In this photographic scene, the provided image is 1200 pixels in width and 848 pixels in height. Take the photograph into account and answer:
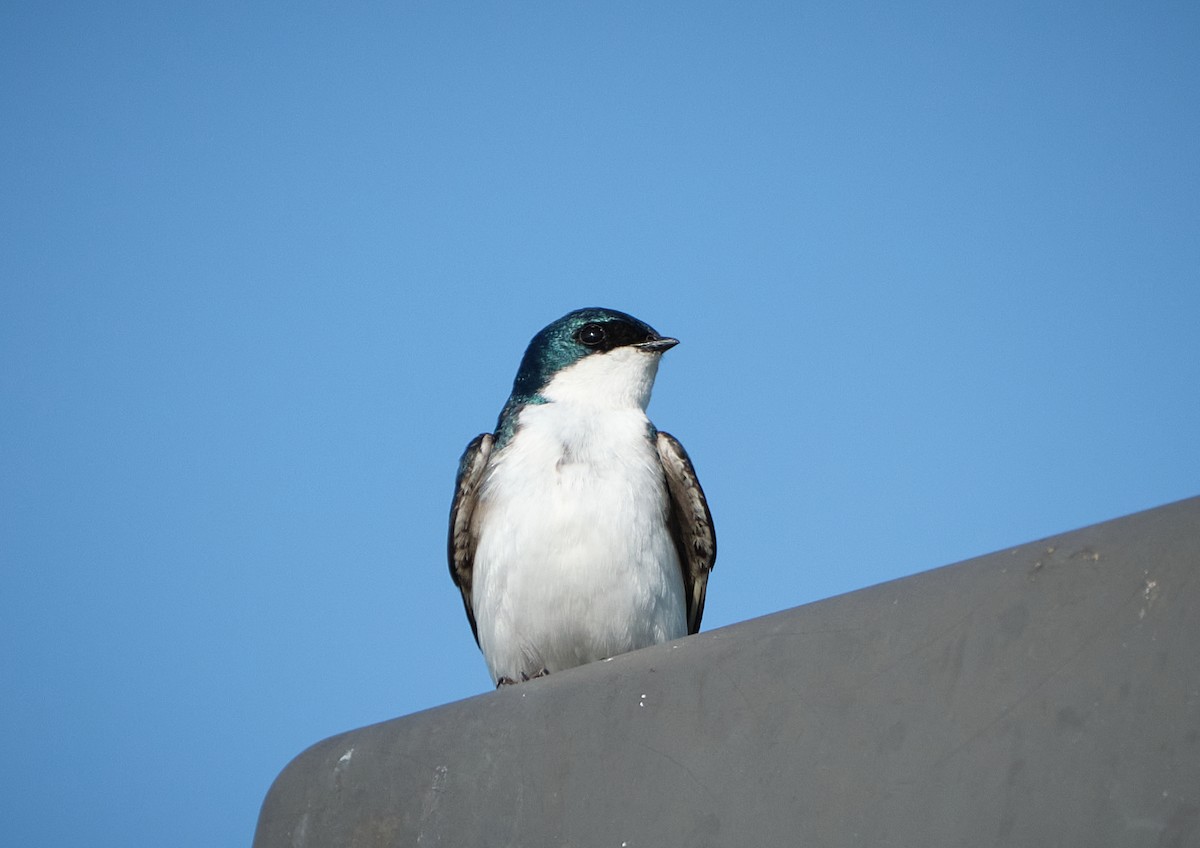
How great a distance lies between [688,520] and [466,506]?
738 mm

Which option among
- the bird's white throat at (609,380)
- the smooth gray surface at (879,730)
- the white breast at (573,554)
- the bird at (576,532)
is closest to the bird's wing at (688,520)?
the bird at (576,532)

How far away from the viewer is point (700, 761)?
2080mm

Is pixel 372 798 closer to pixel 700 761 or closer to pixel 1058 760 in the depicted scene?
pixel 700 761

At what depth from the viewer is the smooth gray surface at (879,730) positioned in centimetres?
159

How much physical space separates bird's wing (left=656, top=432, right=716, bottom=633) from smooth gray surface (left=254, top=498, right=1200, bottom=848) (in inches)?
85.3

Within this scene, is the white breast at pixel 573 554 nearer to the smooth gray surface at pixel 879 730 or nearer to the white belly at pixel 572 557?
the white belly at pixel 572 557

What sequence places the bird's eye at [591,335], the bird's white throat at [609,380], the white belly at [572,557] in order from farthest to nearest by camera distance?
the bird's eye at [591,335] → the bird's white throat at [609,380] → the white belly at [572,557]

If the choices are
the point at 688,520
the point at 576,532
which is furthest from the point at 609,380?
the point at 576,532

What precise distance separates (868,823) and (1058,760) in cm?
27

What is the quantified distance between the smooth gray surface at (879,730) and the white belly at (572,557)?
1.59m

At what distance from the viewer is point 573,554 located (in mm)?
4105

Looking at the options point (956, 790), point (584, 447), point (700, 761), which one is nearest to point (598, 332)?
point (584, 447)

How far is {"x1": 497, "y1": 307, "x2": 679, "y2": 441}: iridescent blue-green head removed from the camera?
4926mm

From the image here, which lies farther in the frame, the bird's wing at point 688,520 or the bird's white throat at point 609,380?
the bird's white throat at point 609,380
